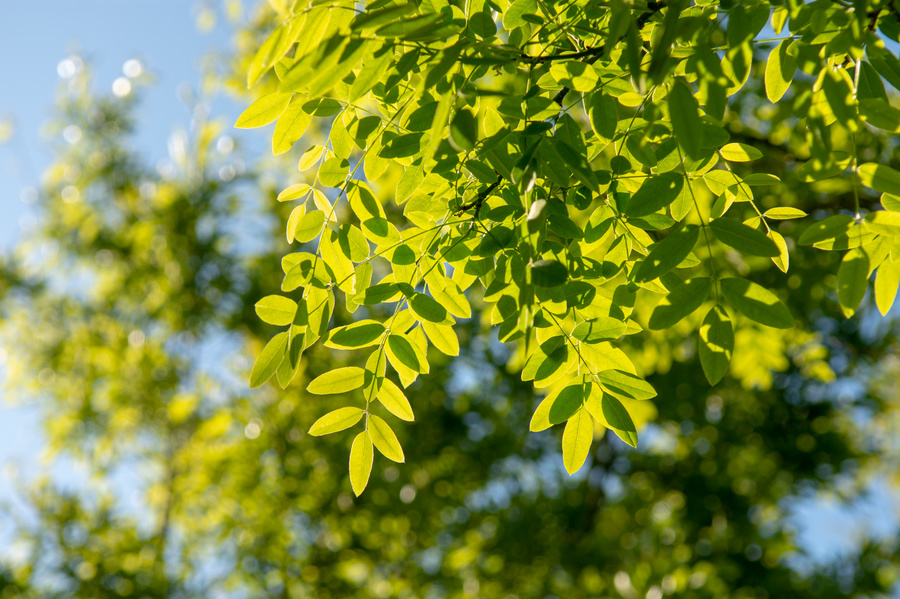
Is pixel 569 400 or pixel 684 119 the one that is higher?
pixel 684 119

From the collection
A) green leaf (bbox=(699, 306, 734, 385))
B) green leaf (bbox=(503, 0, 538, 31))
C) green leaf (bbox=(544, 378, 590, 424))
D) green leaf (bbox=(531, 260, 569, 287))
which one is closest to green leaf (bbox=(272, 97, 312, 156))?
→ green leaf (bbox=(503, 0, 538, 31))

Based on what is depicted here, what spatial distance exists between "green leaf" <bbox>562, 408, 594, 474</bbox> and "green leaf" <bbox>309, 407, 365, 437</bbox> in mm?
336

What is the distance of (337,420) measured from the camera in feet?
3.40

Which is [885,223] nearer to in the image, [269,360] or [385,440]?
[385,440]

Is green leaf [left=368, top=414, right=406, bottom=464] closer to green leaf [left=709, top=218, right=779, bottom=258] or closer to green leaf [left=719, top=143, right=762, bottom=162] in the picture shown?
green leaf [left=709, top=218, right=779, bottom=258]

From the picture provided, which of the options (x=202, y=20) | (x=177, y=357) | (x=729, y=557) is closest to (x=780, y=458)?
(x=729, y=557)

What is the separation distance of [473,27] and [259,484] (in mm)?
4245

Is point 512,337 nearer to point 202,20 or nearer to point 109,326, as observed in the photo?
point 202,20

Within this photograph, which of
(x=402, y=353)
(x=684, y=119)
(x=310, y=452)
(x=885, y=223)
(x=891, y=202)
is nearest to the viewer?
(x=684, y=119)

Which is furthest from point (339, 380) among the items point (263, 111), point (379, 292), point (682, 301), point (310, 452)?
point (310, 452)

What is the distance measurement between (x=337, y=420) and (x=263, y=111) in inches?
20.0

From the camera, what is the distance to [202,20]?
482cm

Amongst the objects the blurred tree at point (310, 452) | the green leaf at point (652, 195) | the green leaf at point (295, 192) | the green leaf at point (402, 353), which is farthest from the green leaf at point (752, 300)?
the blurred tree at point (310, 452)

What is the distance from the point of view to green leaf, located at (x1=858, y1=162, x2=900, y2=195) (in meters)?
0.81
